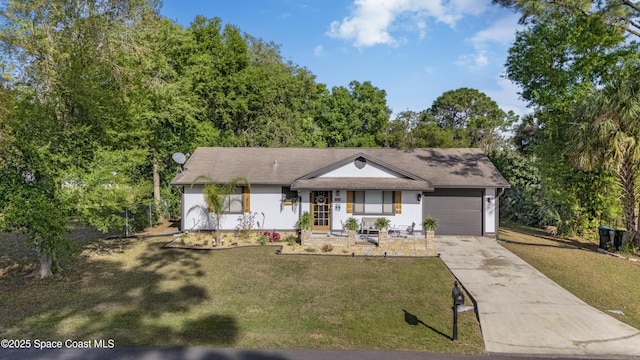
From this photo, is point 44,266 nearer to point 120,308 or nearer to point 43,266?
point 43,266

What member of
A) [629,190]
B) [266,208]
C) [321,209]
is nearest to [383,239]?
[321,209]

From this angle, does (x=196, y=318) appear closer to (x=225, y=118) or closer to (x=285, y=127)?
(x=225, y=118)

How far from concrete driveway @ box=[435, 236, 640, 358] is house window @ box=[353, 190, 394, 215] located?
4649 mm

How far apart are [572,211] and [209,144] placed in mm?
22884

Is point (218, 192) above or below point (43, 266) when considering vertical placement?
above

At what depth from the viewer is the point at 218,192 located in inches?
613

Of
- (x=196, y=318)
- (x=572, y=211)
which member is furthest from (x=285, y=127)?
(x=196, y=318)

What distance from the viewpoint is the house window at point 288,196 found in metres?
17.4

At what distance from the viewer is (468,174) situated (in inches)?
711

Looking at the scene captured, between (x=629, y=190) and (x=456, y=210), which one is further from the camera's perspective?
(x=456, y=210)

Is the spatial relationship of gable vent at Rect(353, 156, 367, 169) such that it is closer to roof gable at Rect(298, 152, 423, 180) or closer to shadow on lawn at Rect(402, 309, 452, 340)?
roof gable at Rect(298, 152, 423, 180)

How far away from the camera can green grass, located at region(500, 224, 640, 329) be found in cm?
968

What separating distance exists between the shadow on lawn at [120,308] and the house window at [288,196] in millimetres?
5886

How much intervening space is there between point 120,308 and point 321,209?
10.0 m
